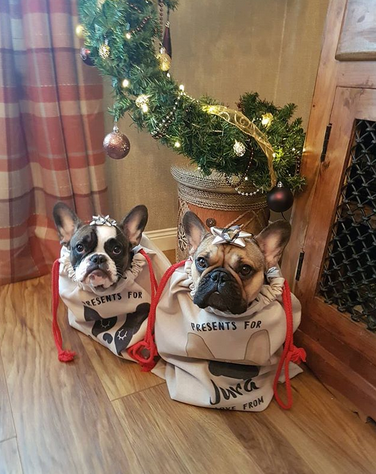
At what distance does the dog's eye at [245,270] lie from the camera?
36.3 inches

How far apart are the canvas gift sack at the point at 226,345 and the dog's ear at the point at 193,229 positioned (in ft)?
0.18

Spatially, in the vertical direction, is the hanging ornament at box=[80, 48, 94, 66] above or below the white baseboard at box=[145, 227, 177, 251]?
above

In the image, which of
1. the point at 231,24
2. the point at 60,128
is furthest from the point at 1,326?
the point at 231,24

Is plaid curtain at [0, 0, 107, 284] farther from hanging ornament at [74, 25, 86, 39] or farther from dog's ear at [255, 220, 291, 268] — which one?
dog's ear at [255, 220, 291, 268]

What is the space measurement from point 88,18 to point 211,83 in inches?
28.6

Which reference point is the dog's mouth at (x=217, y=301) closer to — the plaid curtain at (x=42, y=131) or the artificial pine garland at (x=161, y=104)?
the artificial pine garland at (x=161, y=104)

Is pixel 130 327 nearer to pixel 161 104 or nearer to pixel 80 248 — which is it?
pixel 80 248

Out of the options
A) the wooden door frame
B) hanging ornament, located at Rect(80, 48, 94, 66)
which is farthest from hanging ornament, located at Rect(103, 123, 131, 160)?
the wooden door frame

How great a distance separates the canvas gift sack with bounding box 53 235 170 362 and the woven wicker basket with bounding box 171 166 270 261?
0.35 meters

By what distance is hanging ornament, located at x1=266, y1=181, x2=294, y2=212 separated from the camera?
113 cm

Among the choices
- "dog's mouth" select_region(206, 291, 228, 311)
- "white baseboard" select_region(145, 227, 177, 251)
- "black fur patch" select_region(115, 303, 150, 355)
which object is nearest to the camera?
"dog's mouth" select_region(206, 291, 228, 311)

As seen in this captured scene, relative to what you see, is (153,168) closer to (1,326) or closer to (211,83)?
(211,83)

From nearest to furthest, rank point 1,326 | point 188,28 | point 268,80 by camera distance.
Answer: point 1,326 < point 188,28 < point 268,80

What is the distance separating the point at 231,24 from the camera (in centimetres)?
175
